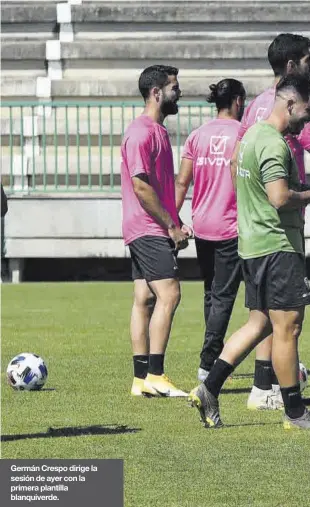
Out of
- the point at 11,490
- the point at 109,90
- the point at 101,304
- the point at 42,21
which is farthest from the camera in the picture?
the point at 42,21

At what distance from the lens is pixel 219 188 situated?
10.7 m

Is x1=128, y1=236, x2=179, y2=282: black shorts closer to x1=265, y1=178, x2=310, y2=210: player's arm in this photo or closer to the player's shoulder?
the player's shoulder

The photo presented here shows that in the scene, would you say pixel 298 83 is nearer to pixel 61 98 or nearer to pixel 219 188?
pixel 219 188

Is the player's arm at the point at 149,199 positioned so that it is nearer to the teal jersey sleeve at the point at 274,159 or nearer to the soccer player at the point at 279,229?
the soccer player at the point at 279,229

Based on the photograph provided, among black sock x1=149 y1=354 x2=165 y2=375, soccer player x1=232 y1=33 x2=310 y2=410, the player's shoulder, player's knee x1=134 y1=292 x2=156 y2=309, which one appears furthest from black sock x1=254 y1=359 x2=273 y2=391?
the player's shoulder

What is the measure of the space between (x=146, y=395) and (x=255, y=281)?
1.89m

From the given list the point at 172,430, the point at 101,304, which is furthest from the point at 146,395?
the point at 101,304

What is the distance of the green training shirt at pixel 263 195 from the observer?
8117 mm

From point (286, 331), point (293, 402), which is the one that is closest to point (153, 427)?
point (293, 402)

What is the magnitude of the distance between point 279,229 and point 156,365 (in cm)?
209

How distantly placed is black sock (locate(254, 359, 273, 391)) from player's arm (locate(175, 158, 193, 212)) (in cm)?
179

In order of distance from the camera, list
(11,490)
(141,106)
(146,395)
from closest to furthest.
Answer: (11,490) → (146,395) → (141,106)

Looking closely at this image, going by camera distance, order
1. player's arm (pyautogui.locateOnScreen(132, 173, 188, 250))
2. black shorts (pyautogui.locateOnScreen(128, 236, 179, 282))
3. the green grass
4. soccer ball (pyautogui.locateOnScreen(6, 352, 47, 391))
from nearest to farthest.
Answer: the green grass
player's arm (pyautogui.locateOnScreen(132, 173, 188, 250))
black shorts (pyautogui.locateOnScreen(128, 236, 179, 282))
soccer ball (pyautogui.locateOnScreen(6, 352, 47, 391))

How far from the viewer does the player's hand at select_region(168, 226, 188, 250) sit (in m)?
9.90
